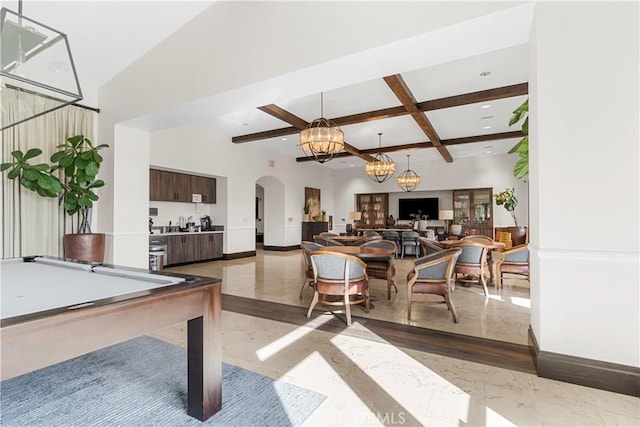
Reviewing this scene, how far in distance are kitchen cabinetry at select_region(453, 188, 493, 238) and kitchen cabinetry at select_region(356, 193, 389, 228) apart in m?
2.74

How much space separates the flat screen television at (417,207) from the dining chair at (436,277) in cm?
928

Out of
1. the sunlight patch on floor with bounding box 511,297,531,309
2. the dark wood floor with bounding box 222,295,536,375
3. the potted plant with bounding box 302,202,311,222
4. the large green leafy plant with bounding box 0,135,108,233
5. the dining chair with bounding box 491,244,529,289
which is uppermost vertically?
the large green leafy plant with bounding box 0,135,108,233

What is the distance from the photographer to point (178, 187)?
→ 7.98m

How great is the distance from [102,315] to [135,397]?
1061mm

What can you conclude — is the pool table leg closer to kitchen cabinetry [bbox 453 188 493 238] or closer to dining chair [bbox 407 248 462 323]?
dining chair [bbox 407 248 462 323]

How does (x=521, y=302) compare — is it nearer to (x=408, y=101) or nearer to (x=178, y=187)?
(x=408, y=101)

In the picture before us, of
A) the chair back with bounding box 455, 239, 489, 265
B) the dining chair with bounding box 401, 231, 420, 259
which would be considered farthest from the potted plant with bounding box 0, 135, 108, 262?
the dining chair with bounding box 401, 231, 420, 259

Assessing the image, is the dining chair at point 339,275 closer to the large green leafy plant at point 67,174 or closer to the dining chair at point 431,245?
the dining chair at point 431,245

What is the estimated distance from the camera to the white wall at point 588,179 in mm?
2080

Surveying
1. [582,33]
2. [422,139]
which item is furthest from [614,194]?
[422,139]

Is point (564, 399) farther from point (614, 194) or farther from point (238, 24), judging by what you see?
point (238, 24)

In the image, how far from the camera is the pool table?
3.81 ft

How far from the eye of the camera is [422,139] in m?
8.89

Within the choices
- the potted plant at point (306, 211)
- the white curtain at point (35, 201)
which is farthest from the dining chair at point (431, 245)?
the potted plant at point (306, 211)
